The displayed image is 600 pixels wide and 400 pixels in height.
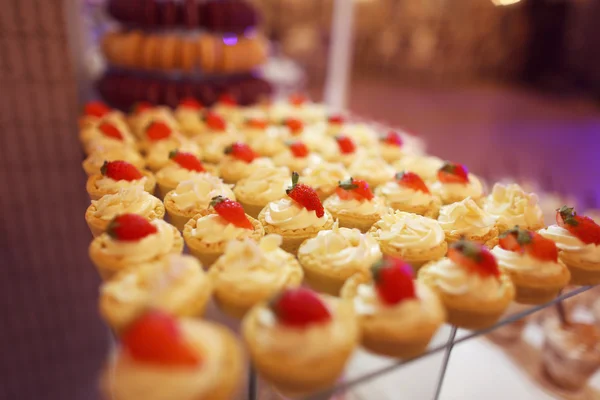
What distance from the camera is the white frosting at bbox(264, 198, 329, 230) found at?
175cm

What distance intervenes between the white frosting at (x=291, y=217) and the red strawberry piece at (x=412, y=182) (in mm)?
445

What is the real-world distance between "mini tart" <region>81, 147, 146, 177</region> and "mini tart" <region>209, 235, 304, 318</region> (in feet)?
3.31

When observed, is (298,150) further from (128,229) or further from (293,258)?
(128,229)

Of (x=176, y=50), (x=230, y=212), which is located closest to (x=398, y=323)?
(x=230, y=212)

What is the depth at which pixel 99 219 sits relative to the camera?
1.69 m

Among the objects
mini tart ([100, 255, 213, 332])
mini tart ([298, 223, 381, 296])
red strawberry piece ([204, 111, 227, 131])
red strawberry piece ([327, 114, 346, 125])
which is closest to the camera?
mini tart ([100, 255, 213, 332])

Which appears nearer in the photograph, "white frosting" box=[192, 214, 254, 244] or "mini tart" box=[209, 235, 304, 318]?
"mini tart" box=[209, 235, 304, 318]

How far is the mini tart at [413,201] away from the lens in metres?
1.99

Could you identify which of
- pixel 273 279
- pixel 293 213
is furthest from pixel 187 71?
pixel 273 279

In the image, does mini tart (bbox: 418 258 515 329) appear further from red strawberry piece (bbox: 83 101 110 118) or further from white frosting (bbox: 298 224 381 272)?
red strawberry piece (bbox: 83 101 110 118)

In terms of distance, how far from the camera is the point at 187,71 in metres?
3.34

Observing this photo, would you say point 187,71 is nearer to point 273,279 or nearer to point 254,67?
point 254,67

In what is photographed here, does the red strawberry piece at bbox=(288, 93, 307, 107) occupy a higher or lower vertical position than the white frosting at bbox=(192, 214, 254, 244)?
higher

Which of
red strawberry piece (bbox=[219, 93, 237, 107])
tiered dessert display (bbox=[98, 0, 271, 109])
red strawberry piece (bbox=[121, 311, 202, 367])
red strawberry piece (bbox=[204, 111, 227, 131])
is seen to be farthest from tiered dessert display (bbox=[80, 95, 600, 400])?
tiered dessert display (bbox=[98, 0, 271, 109])
